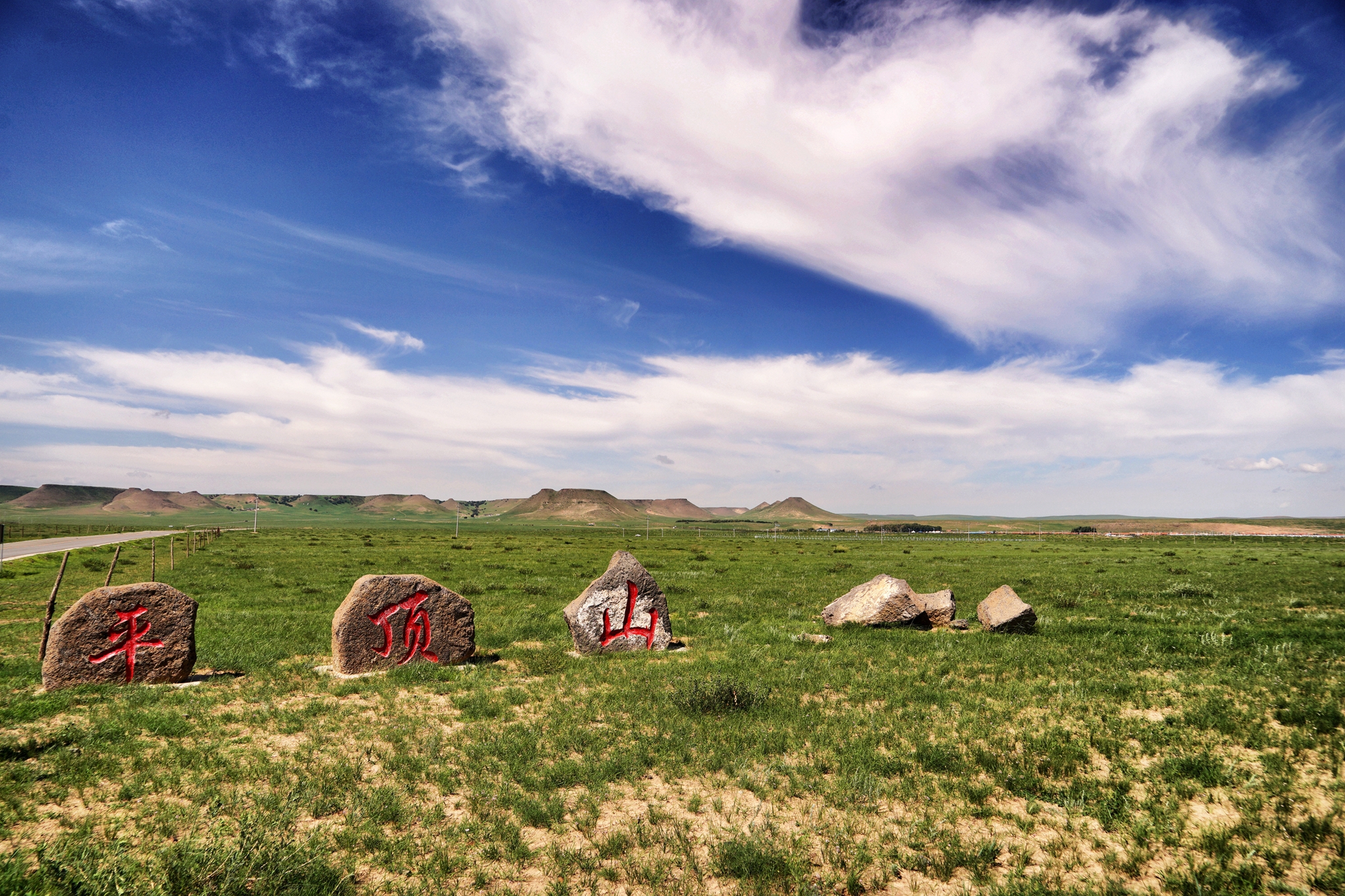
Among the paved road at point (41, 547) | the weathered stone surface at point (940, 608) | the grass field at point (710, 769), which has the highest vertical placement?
the weathered stone surface at point (940, 608)

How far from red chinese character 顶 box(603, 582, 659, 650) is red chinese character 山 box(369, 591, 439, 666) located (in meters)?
4.84

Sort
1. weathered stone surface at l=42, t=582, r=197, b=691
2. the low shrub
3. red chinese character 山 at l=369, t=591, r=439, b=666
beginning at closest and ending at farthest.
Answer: the low shrub → weathered stone surface at l=42, t=582, r=197, b=691 → red chinese character 山 at l=369, t=591, r=439, b=666

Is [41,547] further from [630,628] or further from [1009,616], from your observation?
[1009,616]

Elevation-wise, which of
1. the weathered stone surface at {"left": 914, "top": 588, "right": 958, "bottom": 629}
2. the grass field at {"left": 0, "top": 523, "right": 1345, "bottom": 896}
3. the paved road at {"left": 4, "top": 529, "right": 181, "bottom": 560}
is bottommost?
the paved road at {"left": 4, "top": 529, "right": 181, "bottom": 560}

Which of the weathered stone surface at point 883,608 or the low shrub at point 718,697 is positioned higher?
the weathered stone surface at point 883,608

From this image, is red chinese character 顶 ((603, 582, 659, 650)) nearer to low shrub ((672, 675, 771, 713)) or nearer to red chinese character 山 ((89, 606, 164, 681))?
low shrub ((672, 675, 771, 713))

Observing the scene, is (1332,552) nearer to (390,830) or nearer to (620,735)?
(620,735)

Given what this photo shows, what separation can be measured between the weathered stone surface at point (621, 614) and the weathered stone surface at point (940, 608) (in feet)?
31.7

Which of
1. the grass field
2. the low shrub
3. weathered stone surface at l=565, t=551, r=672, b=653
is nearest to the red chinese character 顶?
weathered stone surface at l=565, t=551, r=672, b=653

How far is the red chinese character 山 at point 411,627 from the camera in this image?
53.9 feet

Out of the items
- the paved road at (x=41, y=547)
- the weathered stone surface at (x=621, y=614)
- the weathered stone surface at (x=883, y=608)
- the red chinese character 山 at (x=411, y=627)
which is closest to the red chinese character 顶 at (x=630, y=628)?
the weathered stone surface at (x=621, y=614)

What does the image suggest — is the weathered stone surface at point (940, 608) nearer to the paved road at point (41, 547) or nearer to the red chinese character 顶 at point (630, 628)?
the red chinese character 顶 at point (630, 628)

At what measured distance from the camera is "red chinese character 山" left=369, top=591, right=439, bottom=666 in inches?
647

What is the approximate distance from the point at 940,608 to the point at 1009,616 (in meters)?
2.28
